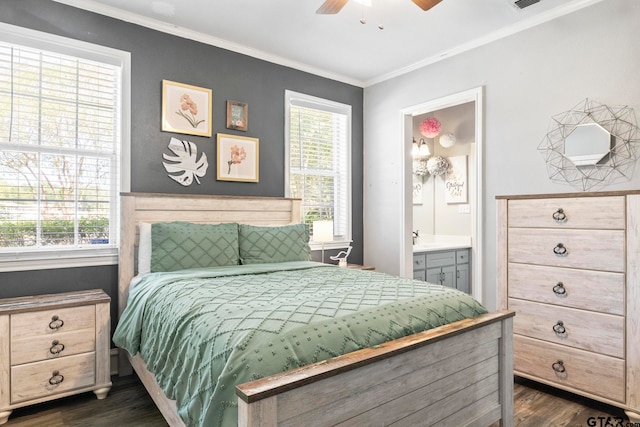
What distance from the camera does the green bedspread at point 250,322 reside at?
127 centimetres

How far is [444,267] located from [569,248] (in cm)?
210

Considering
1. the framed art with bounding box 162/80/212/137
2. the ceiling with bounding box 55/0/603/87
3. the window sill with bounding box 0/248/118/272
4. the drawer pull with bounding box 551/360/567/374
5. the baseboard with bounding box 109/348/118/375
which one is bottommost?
the baseboard with bounding box 109/348/118/375

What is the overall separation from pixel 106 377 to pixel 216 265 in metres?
0.95

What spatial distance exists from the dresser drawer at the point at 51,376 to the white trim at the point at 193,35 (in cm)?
238

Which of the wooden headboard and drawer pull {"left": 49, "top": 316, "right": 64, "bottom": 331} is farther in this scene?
the wooden headboard

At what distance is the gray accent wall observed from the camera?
265cm

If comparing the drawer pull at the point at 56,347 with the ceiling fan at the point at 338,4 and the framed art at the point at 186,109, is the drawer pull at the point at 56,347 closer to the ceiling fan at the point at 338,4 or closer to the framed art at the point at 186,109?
the framed art at the point at 186,109

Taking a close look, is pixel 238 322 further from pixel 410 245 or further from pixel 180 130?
pixel 410 245

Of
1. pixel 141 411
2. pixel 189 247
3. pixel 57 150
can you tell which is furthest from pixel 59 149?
pixel 141 411

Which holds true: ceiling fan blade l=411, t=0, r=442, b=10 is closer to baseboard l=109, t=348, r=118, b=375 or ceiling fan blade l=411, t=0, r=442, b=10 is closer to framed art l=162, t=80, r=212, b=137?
framed art l=162, t=80, r=212, b=137

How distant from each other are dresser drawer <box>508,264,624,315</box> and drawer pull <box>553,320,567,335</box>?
0.12 m

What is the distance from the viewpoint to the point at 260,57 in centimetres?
364

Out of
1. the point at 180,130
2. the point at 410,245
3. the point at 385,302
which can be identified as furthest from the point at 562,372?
the point at 180,130

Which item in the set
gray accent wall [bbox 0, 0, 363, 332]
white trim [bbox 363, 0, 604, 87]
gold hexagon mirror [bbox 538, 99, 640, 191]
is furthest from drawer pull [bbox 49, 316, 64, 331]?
white trim [bbox 363, 0, 604, 87]
